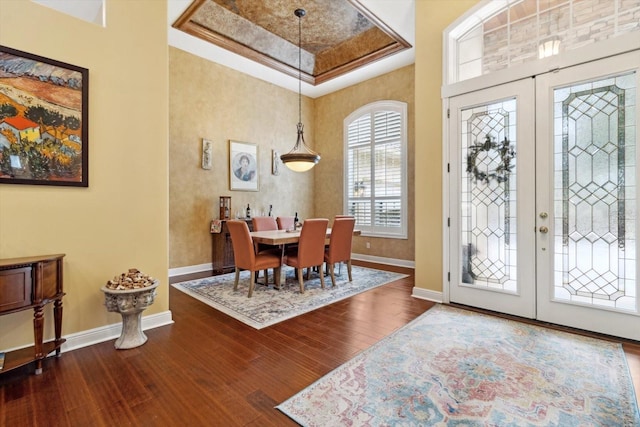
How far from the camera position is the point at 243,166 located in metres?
6.27

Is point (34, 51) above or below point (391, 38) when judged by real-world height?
below

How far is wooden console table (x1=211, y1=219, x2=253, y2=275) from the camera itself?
5552 millimetres

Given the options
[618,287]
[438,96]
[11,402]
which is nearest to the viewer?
[11,402]

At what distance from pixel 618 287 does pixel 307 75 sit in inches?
241

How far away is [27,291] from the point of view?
2.16m

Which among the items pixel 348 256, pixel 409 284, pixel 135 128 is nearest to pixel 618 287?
pixel 409 284

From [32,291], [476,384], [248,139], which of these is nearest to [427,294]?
[476,384]

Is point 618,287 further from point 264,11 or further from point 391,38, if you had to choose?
point 264,11

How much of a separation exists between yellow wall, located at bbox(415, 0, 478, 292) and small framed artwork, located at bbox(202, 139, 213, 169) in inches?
146

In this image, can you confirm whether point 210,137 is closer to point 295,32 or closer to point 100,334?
point 295,32

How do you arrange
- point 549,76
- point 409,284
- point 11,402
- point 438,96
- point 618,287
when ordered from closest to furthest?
point 11,402
point 618,287
point 549,76
point 438,96
point 409,284

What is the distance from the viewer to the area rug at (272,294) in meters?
3.46

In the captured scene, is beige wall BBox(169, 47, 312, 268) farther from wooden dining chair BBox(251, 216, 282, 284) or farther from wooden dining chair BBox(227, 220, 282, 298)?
wooden dining chair BBox(227, 220, 282, 298)

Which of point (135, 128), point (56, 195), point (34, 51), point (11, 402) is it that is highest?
point (34, 51)
